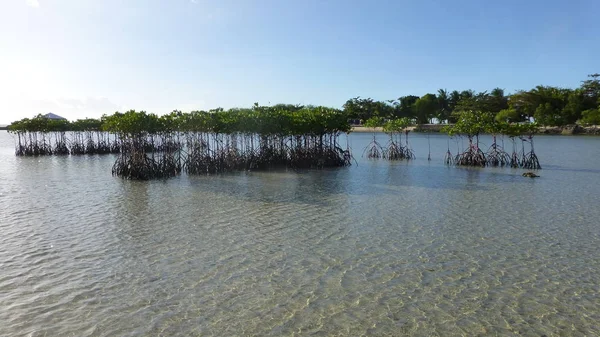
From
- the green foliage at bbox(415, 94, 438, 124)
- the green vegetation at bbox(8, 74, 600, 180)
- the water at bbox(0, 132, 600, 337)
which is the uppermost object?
the green foliage at bbox(415, 94, 438, 124)

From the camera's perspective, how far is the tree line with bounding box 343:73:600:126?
70.7 metres

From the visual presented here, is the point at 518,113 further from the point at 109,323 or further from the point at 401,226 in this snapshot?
the point at 109,323

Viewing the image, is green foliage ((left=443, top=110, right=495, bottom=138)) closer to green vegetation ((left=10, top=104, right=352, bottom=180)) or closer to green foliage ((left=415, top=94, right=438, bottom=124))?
green vegetation ((left=10, top=104, right=352, bottom=180))

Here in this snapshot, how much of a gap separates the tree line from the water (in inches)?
2165

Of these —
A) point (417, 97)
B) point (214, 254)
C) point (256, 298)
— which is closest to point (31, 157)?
point (214, 254)

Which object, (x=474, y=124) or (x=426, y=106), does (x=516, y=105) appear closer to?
(x=426, y=106)

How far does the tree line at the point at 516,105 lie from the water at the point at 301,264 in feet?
180

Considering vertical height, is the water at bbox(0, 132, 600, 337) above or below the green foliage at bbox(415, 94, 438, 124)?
below

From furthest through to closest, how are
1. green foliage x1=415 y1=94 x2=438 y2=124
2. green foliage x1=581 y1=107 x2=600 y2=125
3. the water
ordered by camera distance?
1. green foliage x1=415 y1=94 x2=438 y2=124
2. green foliage x1=581 y1=107 x2=600 y2=125
3. the water

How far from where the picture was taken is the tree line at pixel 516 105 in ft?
232

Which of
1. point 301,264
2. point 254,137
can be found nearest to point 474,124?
point 254,137

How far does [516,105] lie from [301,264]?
82891 millimetres

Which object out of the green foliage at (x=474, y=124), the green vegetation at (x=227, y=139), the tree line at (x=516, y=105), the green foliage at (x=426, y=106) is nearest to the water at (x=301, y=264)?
the green vegetation at (x=227, y=139)

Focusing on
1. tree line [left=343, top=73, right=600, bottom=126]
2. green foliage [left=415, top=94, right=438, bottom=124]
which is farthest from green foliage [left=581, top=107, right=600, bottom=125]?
green foliage [left=415, top=94, right=438, bottom=124]
